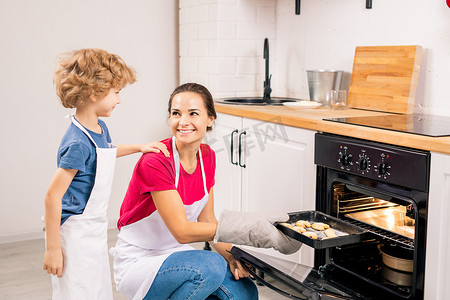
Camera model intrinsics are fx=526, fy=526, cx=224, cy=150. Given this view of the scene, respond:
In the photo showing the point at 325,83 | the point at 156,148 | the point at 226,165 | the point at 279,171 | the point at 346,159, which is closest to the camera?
the point at 156,148

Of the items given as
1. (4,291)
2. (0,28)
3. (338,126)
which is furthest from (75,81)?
(0,28)

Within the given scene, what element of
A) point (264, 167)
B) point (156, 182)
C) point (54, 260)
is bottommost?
point (54, 260)

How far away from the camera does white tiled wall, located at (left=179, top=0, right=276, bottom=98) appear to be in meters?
3.24

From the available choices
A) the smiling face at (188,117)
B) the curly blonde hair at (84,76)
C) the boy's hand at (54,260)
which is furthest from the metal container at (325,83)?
the boy's hand at (54,260)

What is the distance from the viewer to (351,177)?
2020 mm

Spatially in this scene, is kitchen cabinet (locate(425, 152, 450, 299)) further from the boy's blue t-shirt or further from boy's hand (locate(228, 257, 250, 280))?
the boy's blue t-shirt

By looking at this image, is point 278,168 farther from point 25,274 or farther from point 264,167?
point 25,274

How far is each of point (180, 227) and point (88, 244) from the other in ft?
1.01

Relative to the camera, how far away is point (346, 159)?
201 centimetres

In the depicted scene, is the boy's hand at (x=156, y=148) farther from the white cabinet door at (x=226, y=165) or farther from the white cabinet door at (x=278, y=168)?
the white cabinet door at (x=226, y=165)

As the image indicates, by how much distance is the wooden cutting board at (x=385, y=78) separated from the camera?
242cm

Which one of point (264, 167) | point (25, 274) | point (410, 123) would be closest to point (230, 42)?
point (264, 167)

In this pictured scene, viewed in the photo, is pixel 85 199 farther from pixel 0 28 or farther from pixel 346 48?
pixel 0 28

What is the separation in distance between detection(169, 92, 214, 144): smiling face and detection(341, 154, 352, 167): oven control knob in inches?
22.1
